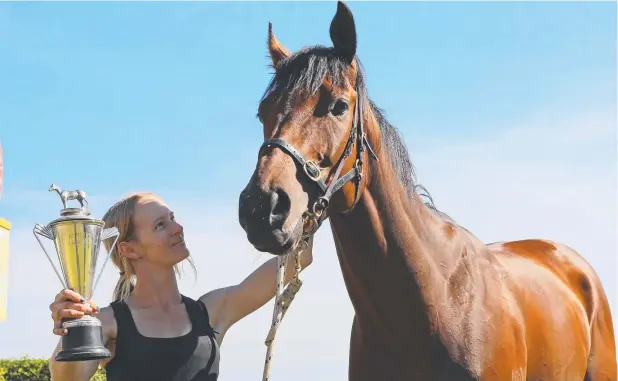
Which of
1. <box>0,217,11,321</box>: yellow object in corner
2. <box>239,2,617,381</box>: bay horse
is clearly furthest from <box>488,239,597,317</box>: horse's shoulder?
<box>0,217,11,321</box>: yellow object in corner

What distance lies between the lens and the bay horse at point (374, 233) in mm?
3137

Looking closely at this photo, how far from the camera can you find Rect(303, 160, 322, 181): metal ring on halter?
315 cm

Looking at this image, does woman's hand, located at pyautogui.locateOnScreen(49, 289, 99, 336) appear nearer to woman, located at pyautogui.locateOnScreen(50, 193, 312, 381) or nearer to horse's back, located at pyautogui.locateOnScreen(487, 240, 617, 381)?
woman, located at pyautogui.locateOnScreen(50, 193, 312, 381)

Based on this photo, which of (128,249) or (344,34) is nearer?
(344,34)

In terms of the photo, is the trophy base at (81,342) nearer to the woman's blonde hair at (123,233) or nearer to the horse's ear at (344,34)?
the woman's blonde hair at (123,233)

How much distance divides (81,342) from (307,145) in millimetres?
1199

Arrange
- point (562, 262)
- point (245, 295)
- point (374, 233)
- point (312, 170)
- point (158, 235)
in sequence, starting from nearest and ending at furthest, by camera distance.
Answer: point (312, 170) → point (374, 233) → point (158, 235) → point (245, 295) → point (562, 262)

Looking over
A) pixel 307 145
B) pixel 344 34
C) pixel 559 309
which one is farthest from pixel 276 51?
pixel 559 309

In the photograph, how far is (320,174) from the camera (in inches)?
126

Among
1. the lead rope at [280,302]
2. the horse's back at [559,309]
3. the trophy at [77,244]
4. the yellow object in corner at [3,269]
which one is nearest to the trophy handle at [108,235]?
the trophy at [77,244]

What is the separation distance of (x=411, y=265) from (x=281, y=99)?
93 centimetres

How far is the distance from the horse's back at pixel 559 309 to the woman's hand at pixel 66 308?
2.05 m

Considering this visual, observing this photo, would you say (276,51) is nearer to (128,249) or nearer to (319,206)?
(319,206)

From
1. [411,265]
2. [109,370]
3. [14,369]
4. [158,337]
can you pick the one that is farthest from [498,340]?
[14,369]
